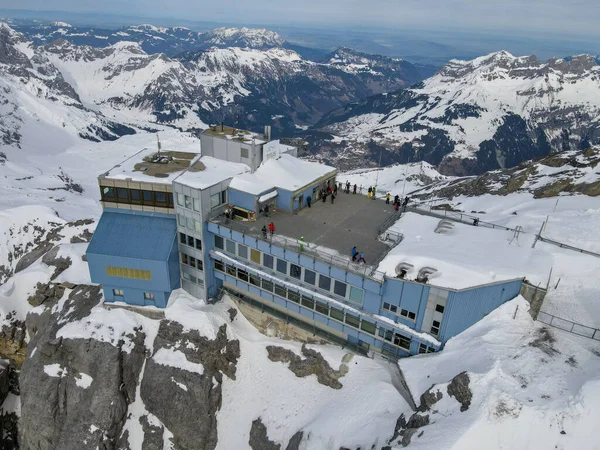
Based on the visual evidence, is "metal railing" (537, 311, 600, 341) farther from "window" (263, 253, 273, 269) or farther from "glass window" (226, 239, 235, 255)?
"glass window" (226, 239, 235, 255)

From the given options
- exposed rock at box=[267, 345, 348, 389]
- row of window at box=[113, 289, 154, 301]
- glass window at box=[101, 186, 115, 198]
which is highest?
glass window at box=[101, 186, 115, 198]

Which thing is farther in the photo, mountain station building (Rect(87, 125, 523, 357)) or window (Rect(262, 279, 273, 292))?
window (Rect(262, 279, 273, 292))

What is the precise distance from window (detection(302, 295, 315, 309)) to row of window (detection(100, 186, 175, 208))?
16345 millimetres

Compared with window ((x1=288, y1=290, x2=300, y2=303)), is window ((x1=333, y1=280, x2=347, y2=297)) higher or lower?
higher

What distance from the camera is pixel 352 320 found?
36438 millimetres

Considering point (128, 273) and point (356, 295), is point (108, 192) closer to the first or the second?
point (128, 273)

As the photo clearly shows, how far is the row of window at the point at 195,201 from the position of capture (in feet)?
128

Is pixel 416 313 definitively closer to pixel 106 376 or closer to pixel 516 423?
pixel 516 423

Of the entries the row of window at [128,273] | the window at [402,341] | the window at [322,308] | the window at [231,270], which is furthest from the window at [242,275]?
the window at [402,341]

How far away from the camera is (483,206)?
78.2 metres

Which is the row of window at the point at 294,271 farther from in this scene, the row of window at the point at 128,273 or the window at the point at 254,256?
the row of window at the point at 128,273

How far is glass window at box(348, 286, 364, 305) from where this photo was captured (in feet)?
112

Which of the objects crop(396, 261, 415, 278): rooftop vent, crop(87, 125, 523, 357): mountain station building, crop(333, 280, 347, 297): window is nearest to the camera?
crop(396, 261, 415, 278): rooftop vent

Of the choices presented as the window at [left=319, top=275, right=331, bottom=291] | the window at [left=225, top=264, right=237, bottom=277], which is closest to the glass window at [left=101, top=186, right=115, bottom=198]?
the window at [left=225, top=264, right=237, bottom=277]
